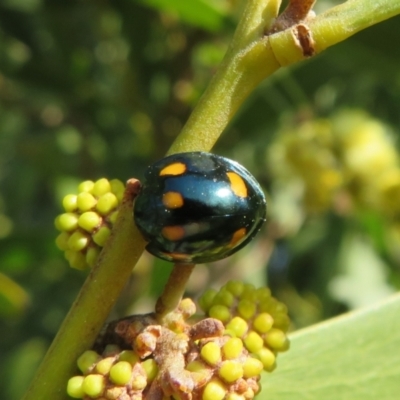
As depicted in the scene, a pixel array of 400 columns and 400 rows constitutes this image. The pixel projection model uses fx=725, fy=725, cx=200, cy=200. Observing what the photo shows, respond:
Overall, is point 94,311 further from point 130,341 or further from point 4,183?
point 4,183

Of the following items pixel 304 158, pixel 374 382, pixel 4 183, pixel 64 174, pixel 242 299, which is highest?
pixel 242 299

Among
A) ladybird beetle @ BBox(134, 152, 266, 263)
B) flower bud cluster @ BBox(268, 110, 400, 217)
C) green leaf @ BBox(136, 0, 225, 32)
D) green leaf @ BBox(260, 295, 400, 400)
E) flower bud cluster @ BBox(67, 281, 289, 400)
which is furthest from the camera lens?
flower bud cluster @ BBox(268, 110, 400, 217)

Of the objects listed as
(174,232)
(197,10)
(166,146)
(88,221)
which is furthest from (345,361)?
(166,146)

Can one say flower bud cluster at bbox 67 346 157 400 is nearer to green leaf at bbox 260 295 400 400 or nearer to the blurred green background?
green leaf at bbox 260 295 400 400

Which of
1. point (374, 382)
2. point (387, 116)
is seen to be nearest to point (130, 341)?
point (374, 382)

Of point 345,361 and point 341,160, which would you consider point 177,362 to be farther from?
point 341,160

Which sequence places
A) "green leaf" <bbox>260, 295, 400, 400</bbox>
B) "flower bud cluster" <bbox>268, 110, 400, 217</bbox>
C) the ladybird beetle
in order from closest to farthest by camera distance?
the ladybird beetle
"green leaf" <bbox>260, 295, 400, 400</bbox>
"flower bud cluster" <bbox>268, 110, 400, 217</bbox>

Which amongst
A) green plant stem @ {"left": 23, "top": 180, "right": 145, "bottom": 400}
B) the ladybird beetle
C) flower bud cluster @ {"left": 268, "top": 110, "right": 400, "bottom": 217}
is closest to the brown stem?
the ladybird beetle
